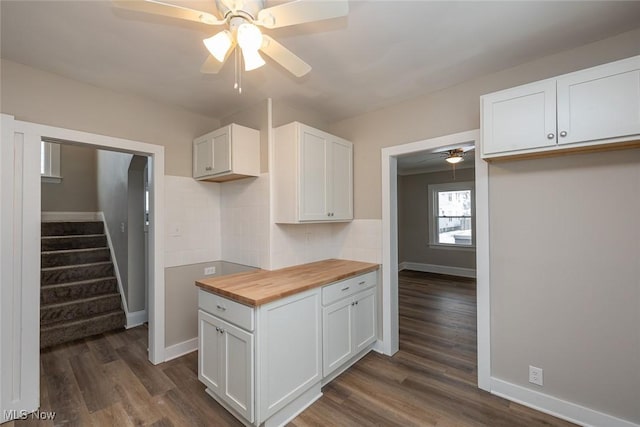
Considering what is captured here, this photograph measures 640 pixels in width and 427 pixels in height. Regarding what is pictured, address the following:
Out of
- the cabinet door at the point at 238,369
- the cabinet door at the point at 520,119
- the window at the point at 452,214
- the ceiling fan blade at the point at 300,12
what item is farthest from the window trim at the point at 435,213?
the ceiling fan blade at the point at 300,12

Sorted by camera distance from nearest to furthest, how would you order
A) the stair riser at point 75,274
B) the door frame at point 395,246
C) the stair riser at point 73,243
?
the door frame at point 395,246 → the stair riser at point 75,274 → the stair riser at point 73,243

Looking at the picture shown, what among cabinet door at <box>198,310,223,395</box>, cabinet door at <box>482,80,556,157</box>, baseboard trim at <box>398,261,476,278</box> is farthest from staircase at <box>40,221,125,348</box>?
baseboard trim at <box>398,261,476,278</box>

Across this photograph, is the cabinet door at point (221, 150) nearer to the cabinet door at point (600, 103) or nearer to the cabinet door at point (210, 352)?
the cabinet door at point (210, 352)

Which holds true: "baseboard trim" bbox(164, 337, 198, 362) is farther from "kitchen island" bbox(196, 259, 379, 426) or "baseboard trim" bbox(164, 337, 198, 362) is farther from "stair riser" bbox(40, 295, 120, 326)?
"stair riser" bbox(40, 295, 120, 326)

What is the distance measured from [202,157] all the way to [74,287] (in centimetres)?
260

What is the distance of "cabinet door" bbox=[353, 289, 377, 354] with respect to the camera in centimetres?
257

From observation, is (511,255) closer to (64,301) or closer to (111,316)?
(111,316)

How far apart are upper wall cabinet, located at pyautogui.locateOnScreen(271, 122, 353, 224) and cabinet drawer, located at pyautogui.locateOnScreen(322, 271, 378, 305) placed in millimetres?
633

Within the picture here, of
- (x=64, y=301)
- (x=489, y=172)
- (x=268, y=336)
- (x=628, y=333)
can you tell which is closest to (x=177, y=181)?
(x=268, y=336)

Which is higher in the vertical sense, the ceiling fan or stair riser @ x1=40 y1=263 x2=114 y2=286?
the ceiling fan

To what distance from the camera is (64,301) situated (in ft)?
11.3

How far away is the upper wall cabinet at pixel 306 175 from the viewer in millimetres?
2457

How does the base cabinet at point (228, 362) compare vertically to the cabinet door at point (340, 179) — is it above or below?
below

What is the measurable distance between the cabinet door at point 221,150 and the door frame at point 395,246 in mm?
1539
